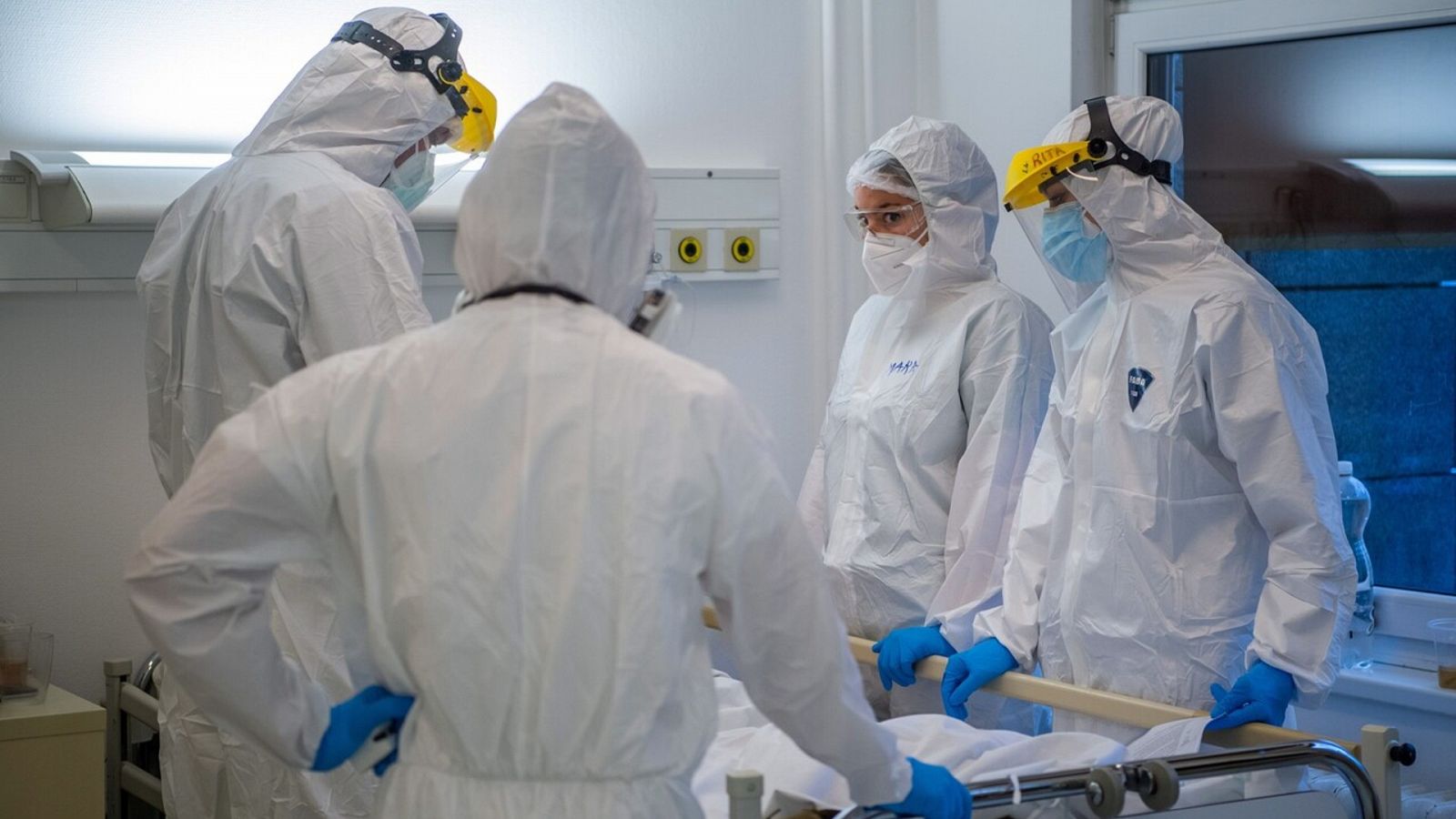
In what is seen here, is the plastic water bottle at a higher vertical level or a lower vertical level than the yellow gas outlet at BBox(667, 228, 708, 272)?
lower

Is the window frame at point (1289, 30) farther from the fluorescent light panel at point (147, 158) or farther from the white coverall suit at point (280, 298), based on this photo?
the fluorescent light panel at point (147, 158)

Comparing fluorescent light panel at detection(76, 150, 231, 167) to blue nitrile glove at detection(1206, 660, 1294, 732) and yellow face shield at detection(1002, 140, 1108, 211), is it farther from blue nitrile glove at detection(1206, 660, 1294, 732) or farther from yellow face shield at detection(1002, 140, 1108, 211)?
blue nitrile glove at detection(1206, 660, 1294, 732)

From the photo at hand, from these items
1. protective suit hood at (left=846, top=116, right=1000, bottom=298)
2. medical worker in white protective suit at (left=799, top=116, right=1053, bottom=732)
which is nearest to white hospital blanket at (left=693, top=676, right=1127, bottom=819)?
medical worker in white protective suit at (left=799, top=116, right=1053, bottom=732)

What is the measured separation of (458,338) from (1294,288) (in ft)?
8.14

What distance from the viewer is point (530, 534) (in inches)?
56.8

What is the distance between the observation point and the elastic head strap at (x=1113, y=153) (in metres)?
2.56

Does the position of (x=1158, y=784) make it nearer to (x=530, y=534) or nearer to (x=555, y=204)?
(x=530, y=534)

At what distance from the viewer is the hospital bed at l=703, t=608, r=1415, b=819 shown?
69.2 inches

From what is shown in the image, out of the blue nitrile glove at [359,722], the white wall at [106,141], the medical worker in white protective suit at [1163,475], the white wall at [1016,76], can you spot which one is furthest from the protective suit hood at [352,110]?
the white wall at [1016,76]

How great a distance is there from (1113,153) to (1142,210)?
0.12 metres

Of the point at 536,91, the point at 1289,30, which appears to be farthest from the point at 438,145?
the point at 1289,30

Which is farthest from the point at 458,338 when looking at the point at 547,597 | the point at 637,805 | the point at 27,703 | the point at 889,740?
the point at 27,703

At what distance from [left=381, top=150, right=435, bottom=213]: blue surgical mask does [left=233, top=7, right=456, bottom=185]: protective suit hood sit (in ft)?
0.36

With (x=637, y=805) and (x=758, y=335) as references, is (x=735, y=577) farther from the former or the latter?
(x=758, y=335)
